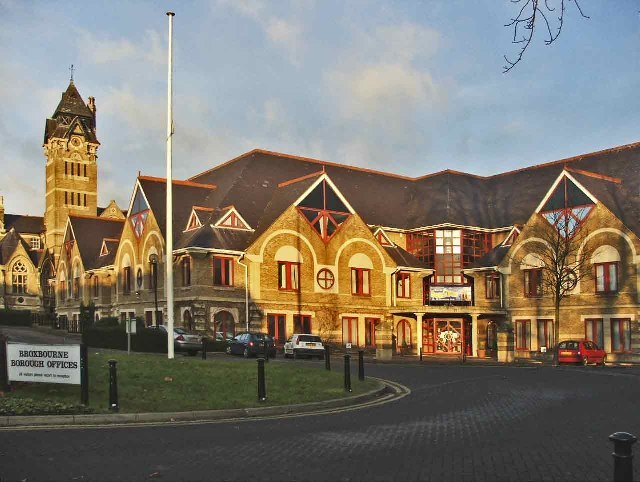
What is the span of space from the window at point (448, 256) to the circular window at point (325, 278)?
30.3 ft

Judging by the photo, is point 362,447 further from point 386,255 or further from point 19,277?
point 19,277

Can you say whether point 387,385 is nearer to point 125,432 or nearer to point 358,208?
point 125,432

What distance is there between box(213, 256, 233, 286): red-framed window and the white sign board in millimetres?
32940

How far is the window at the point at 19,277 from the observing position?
97.6 metres

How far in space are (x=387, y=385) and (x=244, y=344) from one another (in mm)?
17666

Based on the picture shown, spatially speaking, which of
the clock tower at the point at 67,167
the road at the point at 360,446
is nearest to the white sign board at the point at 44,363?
the road at the point at 360,446

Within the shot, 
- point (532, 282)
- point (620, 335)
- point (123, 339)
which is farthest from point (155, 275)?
point (620, 335)

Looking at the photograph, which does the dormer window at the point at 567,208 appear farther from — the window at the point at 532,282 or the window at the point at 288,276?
the window at the point at 288,276

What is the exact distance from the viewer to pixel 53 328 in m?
68.1

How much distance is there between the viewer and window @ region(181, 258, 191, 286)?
50.3m

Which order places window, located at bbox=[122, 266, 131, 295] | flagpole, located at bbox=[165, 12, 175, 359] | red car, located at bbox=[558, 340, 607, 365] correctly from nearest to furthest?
flagpole, located at bbox=[165, 12, 175, 359]
red car, located at bbox=[558, 340, 607, 365]
window, located at bbox=[122, 266, 131, 295]

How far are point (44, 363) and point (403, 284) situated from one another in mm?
44331

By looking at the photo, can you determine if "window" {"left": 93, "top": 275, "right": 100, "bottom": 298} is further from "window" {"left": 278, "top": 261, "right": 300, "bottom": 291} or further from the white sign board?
the white sign board

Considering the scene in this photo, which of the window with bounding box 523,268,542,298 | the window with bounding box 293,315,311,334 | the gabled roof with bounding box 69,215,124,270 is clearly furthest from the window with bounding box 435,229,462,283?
the gabled roof with bounding box 69,215,124,270
